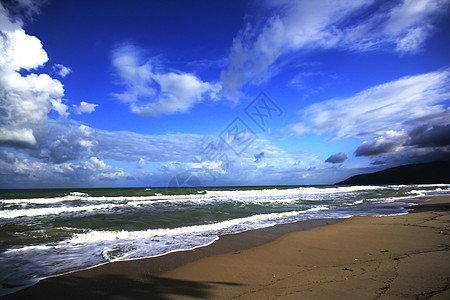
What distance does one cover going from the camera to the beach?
3.13m

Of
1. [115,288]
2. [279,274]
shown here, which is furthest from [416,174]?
[115,288]

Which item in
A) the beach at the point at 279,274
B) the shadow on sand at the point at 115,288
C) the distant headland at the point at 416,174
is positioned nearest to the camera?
the beach at the point at 279,274

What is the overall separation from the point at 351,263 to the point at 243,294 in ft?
8.13

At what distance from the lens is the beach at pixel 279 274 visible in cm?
313

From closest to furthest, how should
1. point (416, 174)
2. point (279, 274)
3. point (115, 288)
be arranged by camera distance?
point (115, 288) < point (279, 274) < point (416, 174)

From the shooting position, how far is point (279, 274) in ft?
12.8

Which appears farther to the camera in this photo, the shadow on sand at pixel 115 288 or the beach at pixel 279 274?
the shadow on sand at pixel 115 288

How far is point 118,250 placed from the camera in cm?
573

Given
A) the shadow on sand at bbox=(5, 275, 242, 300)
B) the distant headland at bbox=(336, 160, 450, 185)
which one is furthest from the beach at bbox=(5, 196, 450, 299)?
the distant headland at bbox=(336, 160, 450, 185)

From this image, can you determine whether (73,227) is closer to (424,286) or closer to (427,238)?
(424,286)

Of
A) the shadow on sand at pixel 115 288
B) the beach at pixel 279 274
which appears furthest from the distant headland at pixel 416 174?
the shadow on sand at pixel 115 288

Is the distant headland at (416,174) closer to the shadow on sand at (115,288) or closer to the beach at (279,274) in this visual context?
the beach at (279,274)

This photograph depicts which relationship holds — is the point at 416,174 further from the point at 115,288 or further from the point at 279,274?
the point at 115,288

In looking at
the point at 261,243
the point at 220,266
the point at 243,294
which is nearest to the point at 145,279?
the point at 220,266
